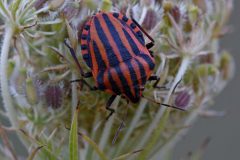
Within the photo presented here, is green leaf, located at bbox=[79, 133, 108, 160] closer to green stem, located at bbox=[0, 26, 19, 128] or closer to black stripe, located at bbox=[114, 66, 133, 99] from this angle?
black stripe, located at bbox=[114, 66, 133, 99]

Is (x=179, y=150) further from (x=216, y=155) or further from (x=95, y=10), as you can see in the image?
(x=95, y=10)

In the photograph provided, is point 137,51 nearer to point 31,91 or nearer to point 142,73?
point 142,73

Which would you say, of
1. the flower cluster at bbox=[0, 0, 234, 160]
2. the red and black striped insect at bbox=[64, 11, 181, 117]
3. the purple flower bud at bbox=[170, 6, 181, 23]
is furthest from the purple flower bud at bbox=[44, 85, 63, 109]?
the purple flower bud at bbox=[170, 6, 181, 23]

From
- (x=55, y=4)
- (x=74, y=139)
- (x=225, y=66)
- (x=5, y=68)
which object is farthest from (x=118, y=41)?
(x=225, y=66)

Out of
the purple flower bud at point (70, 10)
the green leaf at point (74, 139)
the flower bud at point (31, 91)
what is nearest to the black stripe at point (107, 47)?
the purple flower bud at point (70, 10)

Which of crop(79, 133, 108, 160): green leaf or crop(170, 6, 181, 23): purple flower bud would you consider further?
crop(170, 6, 181, 23): purple flower bud

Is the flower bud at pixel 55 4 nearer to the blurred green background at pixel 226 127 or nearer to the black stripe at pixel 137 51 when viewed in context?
the black stripe at pixel 137 51

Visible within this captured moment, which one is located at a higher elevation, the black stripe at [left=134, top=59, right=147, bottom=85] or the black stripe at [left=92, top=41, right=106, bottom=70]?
the black stripe at [left=92, top=41, right=106, bottom=70]
